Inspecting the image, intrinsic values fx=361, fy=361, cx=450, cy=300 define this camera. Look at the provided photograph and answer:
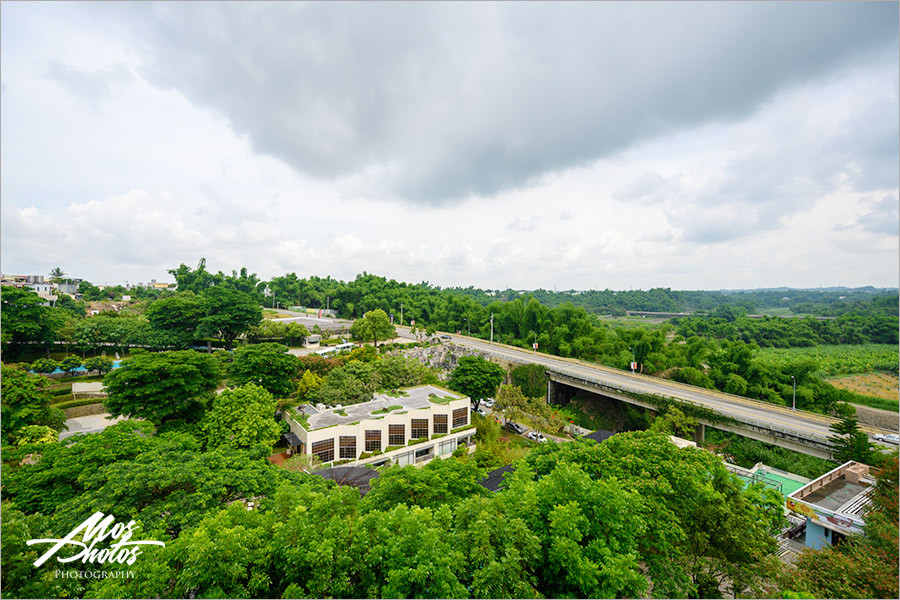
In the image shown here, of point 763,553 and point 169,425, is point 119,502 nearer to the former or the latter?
point 169,425

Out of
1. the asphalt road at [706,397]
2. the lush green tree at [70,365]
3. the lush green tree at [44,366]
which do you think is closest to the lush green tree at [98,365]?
the lush green tree at [70,365]

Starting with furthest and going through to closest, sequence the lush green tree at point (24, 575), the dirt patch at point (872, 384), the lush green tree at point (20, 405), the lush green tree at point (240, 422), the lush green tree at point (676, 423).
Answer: the dirt patch at point (872, 384) < the lush green tree at point (676, 423) < the lush green tree at point (20, 405) < the lush green tree at point (240, 422) < the lush green tree at point (24, 575)

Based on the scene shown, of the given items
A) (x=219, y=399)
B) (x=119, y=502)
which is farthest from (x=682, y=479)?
(x=219, y=399)

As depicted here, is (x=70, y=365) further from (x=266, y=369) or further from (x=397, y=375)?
(x=397, y=375)

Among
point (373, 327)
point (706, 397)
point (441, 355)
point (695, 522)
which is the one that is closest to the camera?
point (695, 522)

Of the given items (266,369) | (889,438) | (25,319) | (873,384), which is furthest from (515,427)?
(873,384)

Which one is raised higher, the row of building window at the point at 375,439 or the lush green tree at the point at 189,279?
A: the lush green tree at the point at 189,279

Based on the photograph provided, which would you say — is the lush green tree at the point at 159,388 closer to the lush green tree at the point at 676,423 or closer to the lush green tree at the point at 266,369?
the lush green tree at the point at 266,369
